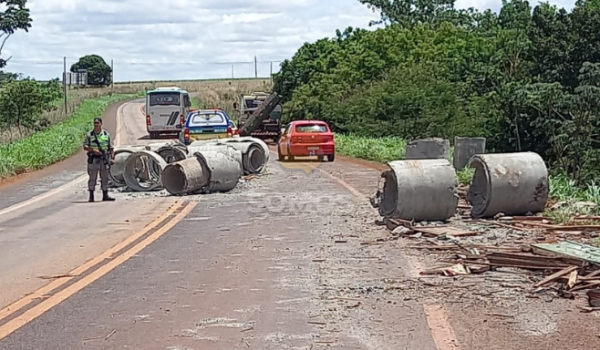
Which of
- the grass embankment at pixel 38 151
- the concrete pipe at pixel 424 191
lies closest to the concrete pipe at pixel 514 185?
the concrete pipe at pixel 424 191

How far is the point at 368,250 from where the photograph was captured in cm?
1170

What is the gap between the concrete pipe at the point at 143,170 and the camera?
69.2ft

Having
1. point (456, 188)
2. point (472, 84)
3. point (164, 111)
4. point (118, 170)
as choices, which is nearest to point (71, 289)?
point (456, 188)

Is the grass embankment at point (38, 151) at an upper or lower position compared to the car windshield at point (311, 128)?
lower

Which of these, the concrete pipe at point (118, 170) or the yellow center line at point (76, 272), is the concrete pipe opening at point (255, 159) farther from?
the yellow center line at point (76, 272)

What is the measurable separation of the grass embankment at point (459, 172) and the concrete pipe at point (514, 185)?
413 millimetres

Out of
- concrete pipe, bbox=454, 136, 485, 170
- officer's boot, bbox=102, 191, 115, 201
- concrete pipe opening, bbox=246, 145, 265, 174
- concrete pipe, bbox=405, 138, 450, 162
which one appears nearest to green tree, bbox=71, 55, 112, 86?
concrete pipe opening, bbox=246, 145, 265, 174

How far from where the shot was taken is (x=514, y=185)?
1383 centimetres

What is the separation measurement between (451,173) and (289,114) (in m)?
41.1

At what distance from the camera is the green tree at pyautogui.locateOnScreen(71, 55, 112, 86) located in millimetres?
145375

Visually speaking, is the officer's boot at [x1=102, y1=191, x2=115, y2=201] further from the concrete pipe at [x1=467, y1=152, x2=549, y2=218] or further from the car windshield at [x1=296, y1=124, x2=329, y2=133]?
the car windshield at [x1=296, y1=124, x2=329, y2=133]

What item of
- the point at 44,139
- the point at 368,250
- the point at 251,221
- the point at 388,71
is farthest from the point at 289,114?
the point at 368,250

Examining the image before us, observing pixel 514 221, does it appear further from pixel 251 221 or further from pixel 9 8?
pixel 9 8

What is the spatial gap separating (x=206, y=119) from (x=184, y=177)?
1171 centimetres
